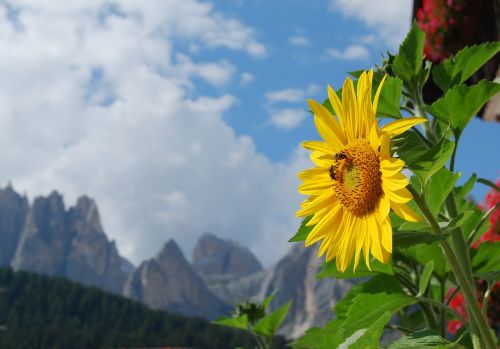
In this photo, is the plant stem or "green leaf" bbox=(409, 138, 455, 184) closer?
"green leaf" bbox=(409, 138, 455, 184)

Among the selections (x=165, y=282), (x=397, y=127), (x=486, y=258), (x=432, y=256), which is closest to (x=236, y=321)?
(x=432, y=256)

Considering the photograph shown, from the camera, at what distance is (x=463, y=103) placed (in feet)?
4.64

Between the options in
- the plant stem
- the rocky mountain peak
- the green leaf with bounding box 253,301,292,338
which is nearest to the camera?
the plant stem

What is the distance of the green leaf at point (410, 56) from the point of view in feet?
4.85

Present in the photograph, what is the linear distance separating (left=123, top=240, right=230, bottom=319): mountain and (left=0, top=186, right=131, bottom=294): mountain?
42.8 ft

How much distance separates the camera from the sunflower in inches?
44.3

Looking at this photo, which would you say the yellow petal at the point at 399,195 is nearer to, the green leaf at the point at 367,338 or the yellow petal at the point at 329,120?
the yellow petal at the point at 329,120

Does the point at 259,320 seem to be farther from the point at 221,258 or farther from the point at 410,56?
the point at 221,258

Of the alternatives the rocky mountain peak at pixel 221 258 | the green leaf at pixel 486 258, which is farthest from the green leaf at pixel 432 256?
the rocky mountain peak at pixel 221 258

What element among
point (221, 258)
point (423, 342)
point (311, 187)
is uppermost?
point (221, 258)

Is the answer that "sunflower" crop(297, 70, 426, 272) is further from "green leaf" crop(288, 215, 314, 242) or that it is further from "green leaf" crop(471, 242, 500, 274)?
"green leaf" crop(471, 242, 500, 274)

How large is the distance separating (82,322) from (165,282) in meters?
46.6

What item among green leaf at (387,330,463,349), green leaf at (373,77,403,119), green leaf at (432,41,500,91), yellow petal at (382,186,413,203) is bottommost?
green leaf at (387,330,463,349)

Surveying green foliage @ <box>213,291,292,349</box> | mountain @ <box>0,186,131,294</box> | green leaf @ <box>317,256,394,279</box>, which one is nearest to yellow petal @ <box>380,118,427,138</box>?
green leaf @ <box>317,256,394,279</box>
